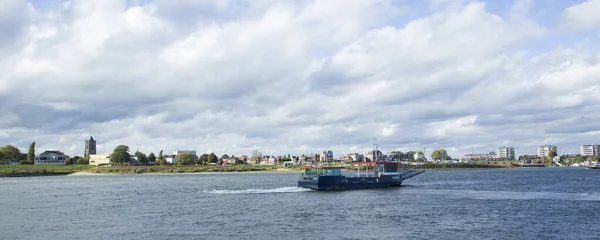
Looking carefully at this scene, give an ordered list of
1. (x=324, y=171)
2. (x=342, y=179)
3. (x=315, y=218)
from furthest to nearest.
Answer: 1. (x=324, y=171)
2. (x=342, y=179)
3. (x=315, y=218)

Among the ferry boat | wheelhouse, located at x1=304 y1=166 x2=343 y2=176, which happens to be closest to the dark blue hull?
the ferry boat

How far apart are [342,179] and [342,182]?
0.64 m

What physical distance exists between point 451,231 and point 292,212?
24.7m

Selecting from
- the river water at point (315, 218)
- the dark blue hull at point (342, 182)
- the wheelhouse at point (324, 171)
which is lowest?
the river water at point (315, 218)

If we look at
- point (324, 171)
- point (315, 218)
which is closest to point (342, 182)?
point (324, 171)

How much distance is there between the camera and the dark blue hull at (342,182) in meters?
111

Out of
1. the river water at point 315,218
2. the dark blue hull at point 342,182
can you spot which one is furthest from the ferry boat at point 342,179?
the river water at point 315,218

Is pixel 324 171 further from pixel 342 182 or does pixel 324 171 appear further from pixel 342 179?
pixel 342 182

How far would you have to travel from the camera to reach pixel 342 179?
113 metres

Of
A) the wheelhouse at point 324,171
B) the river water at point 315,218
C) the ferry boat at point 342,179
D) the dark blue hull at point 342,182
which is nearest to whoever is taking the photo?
the river water at point 315,218

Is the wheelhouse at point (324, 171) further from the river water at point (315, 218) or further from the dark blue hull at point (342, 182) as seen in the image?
the river water at point (315, 218)

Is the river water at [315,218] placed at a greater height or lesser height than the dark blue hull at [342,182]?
lesser

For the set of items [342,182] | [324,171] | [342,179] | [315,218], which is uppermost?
[324,171]

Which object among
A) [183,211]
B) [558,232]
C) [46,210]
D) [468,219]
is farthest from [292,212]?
[46,210]
